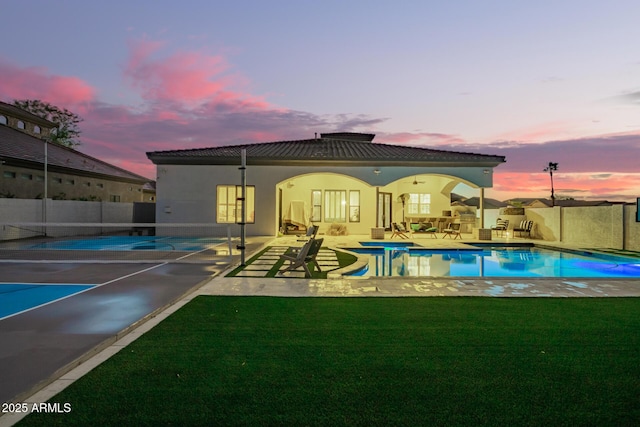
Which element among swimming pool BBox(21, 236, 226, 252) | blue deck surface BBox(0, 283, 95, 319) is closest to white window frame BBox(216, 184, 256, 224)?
swimming pool BBox(21, 236, 226, 252)

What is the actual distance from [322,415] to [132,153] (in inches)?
1423

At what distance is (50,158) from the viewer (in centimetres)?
2481

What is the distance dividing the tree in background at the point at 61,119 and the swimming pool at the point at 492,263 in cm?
4591

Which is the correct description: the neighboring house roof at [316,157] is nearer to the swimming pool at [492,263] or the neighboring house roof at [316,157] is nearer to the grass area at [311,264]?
the swimming pool at [492,263]

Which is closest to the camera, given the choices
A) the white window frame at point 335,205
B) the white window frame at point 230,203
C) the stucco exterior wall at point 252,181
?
the stucco exterior wall at point 252,181

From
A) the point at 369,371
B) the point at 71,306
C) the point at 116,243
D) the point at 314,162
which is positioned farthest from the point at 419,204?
the point at 369,371

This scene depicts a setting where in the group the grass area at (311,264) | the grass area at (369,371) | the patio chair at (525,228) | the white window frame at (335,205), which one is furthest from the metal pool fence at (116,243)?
the patio chair at (525,228)

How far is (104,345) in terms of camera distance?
420 cm

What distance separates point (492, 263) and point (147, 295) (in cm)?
1048

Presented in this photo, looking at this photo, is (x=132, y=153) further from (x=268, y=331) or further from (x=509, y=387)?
(x=509, y=387)

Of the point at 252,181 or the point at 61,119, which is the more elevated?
the point at 61,119

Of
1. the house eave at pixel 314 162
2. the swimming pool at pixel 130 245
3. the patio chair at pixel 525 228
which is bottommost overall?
the swimming pool at pixel 130 245

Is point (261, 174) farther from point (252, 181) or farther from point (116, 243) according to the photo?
point (116, 243)

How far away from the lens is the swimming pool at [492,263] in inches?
419
